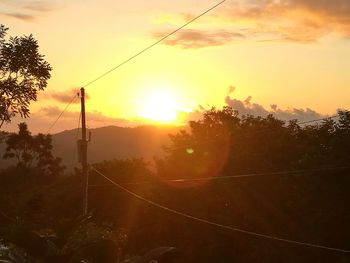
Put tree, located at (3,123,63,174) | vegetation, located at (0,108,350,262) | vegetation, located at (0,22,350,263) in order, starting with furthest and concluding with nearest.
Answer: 1. tree, located at (3,123,63,174)
2. vegetation, located at (0,108,350,262)
3. vegetation, located at (0,22,350,263)

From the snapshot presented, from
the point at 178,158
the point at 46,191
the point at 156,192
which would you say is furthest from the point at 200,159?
the point at 46,191

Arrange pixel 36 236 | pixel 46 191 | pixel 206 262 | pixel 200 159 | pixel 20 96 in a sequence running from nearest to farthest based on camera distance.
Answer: pixel 36 236
pixel 20 96
pixel 206 262
pixel 200 159
pixel 46 191

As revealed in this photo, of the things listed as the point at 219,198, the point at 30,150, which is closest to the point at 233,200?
the point at 219,198

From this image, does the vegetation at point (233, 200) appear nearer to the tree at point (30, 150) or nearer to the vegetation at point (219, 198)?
the vegetation at point (219, 198)

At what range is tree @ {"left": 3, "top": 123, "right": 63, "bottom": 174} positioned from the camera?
63.1 m

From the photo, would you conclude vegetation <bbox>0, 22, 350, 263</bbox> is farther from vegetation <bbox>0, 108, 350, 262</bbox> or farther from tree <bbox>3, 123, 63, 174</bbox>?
tree <bbox>3, 123, 63, 174</bbox>

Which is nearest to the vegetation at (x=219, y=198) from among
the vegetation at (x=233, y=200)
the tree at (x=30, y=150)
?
the vegetation at (x=233, y=200)

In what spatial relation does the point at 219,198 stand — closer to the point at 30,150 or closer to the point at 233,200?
the point at 233,200

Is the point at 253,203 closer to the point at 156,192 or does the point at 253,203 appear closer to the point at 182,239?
the point at 182,239

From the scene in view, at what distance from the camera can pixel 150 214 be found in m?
36.2

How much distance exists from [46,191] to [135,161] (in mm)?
9724

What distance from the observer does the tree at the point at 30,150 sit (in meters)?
63.1

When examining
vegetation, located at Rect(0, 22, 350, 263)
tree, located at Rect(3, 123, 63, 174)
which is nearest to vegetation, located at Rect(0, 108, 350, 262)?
vegetation, located at Rect(0, 22, 350, 263)

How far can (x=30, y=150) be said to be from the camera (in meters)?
63.8
